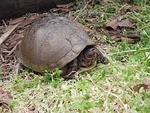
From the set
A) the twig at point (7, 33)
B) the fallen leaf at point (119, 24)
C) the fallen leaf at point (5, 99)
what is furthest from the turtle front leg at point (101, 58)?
→ the twig at point (7, 33)

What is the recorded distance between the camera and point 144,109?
10.8 ft

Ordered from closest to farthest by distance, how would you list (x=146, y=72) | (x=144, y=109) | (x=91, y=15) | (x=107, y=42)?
(x=144, y=109) < (x=146, y=72) < (x=107, y=42) < (x=91, y=15)

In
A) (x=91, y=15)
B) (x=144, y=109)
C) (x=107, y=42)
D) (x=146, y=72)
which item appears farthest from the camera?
(x=91, y=15)

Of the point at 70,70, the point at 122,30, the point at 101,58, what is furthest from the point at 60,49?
the point at 122,30

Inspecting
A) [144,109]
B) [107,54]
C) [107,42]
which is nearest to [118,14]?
[107,42]

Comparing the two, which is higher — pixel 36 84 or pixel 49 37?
pixel 49 37

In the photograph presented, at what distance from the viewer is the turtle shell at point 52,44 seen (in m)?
3.96

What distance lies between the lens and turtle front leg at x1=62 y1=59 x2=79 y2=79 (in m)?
3.99

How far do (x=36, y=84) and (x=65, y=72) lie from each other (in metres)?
0.29

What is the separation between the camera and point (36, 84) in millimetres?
3938

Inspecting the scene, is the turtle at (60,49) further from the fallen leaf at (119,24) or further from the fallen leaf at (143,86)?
the fallen leaf at (119,24)

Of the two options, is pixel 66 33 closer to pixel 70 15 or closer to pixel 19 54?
pixel 19 54

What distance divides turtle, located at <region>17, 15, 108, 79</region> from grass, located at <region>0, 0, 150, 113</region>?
0.09 metres

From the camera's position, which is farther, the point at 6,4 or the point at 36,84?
the point at 6,4
